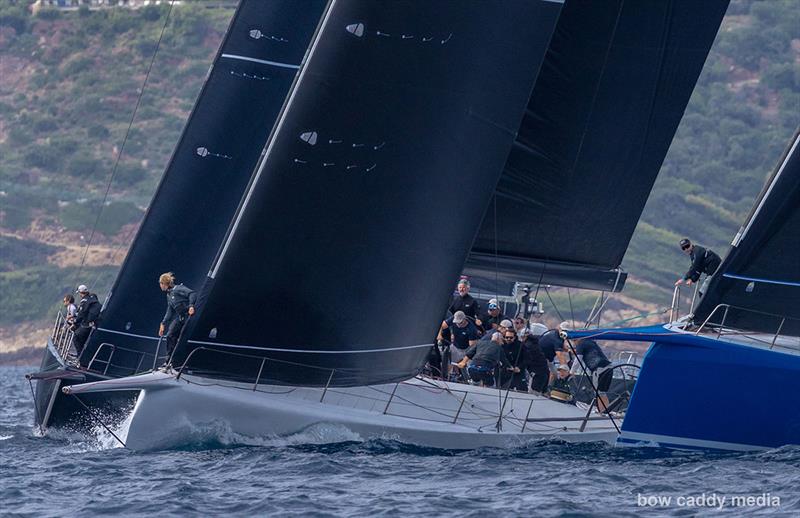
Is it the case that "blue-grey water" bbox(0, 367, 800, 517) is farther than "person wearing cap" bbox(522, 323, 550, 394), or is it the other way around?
"person wearing cap" bbox(522, 323, 550, 394)

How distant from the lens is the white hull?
1284 cm

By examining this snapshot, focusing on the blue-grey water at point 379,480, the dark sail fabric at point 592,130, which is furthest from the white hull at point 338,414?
the dark sail fabric at point 592,130

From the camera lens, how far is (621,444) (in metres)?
13.9

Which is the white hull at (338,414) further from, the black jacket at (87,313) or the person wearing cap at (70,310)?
the person wearing cap at (70,310)

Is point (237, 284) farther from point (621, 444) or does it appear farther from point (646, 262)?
point (646, 262)

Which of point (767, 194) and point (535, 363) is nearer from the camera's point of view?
point (767, 194)

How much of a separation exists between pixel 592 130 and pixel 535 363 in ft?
8.63

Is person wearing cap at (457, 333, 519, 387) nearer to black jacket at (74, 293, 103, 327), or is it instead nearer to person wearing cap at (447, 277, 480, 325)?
person wearing cap at (447, 277, 480, 325)

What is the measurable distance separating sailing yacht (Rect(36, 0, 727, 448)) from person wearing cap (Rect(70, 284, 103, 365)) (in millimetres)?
1039

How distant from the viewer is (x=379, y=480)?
38.9 ft

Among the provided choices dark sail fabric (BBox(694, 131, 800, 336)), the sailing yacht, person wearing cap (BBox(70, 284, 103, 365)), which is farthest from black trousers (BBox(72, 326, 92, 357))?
dark sail fabric (BBox(694, 131, 800, 336))

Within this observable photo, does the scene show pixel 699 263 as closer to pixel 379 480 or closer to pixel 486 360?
pixel 486 360

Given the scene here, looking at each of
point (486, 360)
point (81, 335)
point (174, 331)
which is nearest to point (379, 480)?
point (174, 331)

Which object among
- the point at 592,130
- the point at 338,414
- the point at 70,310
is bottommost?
the point at 70,310
